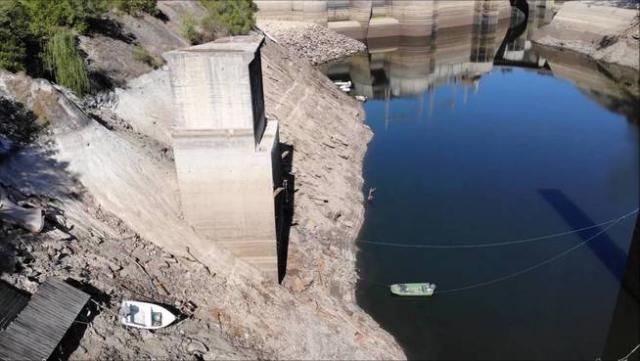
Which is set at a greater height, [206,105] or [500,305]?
[206,105]

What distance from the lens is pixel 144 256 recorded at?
49.3 ft

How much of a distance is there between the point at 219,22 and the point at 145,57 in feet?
33.6

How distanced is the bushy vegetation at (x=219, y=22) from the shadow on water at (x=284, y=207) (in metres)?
9.03

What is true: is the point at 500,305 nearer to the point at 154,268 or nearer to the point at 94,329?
the point at 154,268

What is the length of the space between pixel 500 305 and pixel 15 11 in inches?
763

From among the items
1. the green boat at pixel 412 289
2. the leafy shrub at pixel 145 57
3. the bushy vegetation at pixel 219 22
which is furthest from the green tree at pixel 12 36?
the green boat at pixel 412 289

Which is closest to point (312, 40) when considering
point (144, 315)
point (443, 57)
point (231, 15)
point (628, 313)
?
point (443, 57)

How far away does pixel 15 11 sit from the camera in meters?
17.2

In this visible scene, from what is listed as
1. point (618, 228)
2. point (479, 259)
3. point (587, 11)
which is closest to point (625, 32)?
point (587, 11)

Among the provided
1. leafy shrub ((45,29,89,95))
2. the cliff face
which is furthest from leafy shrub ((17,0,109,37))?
the cliff face

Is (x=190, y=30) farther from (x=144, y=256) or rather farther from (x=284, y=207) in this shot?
(x=144, y=256)

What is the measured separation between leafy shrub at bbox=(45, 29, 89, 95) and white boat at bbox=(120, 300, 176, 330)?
28.0 feet

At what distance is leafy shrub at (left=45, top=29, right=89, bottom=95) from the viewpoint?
17.5 meters

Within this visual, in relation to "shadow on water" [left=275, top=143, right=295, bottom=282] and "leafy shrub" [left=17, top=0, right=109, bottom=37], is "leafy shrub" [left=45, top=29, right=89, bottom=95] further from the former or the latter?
"shadow on water" [left=275, top=143, right=295, bottom=282]
